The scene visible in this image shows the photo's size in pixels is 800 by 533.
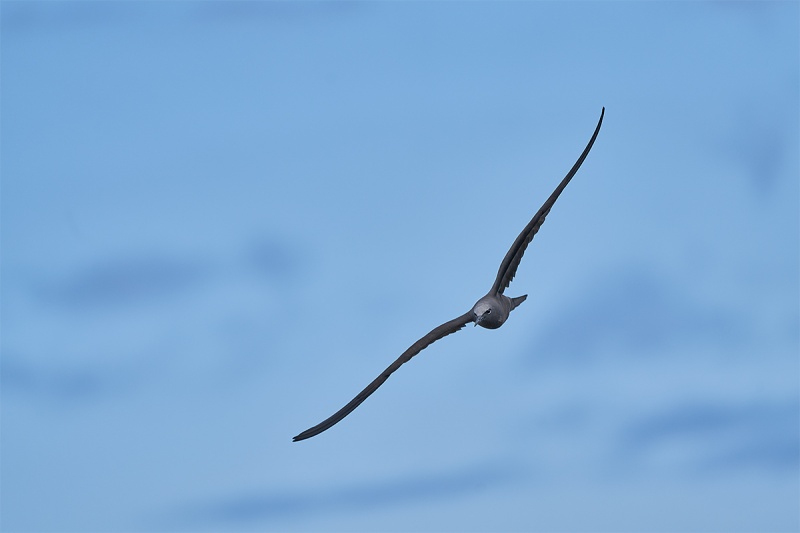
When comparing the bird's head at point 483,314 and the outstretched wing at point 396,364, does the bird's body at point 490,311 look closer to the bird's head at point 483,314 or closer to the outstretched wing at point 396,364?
the bird's head at point 483,314

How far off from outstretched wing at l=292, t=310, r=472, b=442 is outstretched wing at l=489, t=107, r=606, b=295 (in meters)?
1.47

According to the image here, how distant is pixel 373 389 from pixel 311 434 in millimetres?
2625

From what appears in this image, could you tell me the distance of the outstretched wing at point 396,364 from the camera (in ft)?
164

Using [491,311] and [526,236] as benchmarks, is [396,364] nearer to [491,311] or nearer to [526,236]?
[491,311]

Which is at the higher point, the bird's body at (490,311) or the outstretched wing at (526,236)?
the outstretched wing at (526,236)

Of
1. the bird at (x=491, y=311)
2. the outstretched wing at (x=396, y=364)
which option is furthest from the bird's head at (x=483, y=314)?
the outstretched wing at (x=396, y=364)

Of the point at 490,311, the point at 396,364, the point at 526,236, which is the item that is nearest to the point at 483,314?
the point at 490,311

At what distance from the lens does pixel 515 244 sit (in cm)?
4866

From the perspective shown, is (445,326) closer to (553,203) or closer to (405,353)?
(405,353)

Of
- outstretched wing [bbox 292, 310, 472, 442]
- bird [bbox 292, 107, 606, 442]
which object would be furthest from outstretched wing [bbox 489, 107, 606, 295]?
outstretched wing [bbox 292, 310, 472, 442]

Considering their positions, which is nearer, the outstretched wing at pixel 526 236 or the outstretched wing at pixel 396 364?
the outstretched wing at pixel 526 236

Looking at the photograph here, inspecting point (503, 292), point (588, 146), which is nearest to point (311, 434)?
point (503, 292)

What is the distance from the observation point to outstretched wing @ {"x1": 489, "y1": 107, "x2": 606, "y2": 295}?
4869 cm

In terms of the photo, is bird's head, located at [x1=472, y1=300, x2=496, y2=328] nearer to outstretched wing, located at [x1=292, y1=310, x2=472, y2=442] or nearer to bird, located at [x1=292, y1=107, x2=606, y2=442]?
bird, located at [x1=292, y1=107, x2=606, y2=442]
